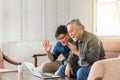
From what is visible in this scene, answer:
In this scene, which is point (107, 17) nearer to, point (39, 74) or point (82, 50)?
point (82, 50)

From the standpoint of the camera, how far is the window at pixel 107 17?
440 centimetres

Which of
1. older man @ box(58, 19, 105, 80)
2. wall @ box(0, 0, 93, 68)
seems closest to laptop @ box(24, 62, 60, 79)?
older man @ box(58, 19, 105, 80)

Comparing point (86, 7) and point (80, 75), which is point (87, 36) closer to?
point (80, 75)

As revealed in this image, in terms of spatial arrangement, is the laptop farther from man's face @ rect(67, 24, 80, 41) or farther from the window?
the window

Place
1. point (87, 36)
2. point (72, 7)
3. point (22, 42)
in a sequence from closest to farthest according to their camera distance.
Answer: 1. point (87, 36)
2. point (22, 42)
3. point (72, 7)

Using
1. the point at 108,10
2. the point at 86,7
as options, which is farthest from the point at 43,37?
the point at 108,10

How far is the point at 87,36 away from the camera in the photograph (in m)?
2.88

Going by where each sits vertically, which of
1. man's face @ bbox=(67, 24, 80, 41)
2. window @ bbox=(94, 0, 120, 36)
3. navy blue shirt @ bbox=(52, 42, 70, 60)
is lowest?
navy blue shirt @ bbox=(52, 42, 70, 60)

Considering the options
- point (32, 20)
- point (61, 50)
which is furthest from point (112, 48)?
point (32, 20)

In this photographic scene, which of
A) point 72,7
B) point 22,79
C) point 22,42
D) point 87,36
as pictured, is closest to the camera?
point 22,79

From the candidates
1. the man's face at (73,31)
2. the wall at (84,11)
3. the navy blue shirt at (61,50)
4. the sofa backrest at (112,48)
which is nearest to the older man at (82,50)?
the man's face at (73,31)

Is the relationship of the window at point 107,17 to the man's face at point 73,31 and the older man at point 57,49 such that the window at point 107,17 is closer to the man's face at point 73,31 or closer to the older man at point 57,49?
the older man at point 57,49

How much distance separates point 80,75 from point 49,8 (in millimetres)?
2823

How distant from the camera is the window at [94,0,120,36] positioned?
4398 mm
